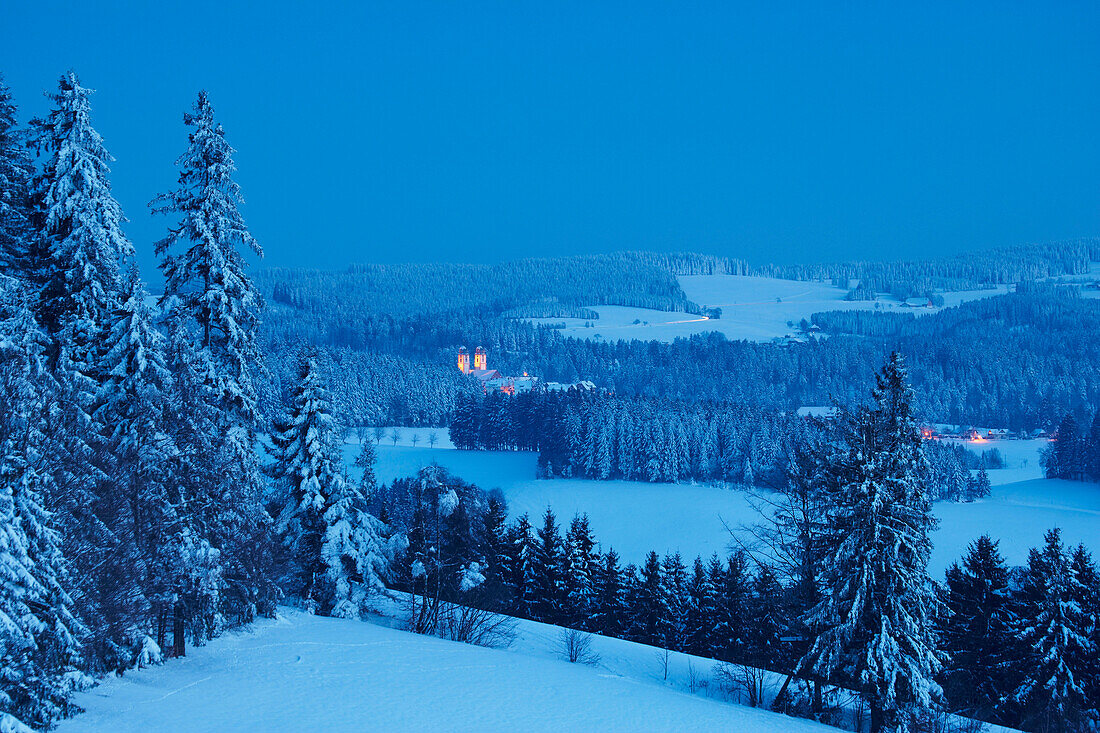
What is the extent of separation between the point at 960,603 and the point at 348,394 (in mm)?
100729

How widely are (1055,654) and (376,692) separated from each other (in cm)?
1726

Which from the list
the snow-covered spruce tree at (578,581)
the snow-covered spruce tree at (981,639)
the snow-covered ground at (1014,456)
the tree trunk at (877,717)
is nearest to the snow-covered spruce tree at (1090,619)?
the snow-covered spruce tree at (981,639)

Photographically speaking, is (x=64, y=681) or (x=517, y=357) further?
(x=517, y=357)

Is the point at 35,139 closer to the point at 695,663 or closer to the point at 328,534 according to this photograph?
the point at 328,534

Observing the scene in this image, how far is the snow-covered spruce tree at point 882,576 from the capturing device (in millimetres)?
16375

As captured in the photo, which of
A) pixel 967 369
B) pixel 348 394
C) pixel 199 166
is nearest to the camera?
pixel 199 166

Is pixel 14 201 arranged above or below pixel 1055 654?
above

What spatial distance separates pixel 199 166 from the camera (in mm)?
17797

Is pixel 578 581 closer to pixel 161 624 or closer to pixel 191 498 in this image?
pixel 161 624

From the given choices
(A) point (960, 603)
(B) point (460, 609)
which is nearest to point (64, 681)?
(B) point (460, 609)

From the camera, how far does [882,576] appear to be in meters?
16.9

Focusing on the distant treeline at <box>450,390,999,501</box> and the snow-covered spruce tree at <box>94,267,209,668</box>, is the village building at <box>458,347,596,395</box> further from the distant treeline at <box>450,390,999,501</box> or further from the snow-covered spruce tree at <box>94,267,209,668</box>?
the snow-covered spruce tree at <box>94,267,209,668</box>

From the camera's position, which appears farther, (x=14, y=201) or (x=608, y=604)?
(x=608, y=604)

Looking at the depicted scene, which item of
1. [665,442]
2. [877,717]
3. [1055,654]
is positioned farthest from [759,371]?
[877,717]
